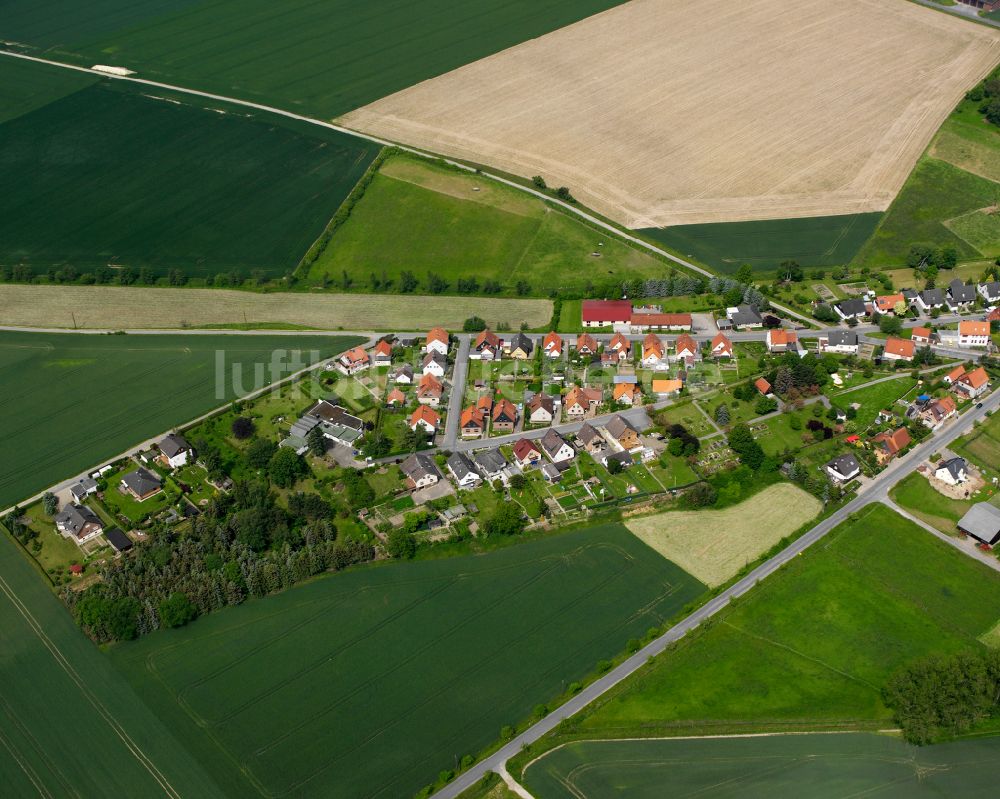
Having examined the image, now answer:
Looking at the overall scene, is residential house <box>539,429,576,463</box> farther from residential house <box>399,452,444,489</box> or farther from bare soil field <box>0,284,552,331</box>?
bare soil field <box>0,284,552,331</box>

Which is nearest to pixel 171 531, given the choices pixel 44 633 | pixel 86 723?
pixel 44 633

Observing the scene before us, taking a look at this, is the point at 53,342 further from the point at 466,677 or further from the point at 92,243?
the point at 466,677

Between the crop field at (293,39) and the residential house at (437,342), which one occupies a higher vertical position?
the crop field at (293,39)

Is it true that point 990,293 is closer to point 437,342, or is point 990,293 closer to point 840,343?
point 840,343

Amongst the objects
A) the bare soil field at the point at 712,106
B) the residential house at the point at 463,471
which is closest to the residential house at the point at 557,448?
the residential house at the point at 463,471

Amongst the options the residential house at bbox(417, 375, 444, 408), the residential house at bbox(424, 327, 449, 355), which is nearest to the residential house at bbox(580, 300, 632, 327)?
the residential house at bbox(424, 327, 449, 355)

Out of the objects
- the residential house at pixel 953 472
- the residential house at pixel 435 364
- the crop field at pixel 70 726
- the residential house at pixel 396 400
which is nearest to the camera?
the crop field at pixel 70 726

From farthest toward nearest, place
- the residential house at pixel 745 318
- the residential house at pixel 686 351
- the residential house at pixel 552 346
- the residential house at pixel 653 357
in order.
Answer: the residential house at pixel 745 318
the residential house at pixel 552 346
the residential house at pixel 686 351
the residential house at pixel 653 357

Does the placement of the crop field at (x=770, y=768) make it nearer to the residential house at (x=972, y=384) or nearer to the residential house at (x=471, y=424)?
the residential house at (x=471, y=424)

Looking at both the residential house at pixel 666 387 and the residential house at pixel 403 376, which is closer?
the residential house at pixel 666 387
